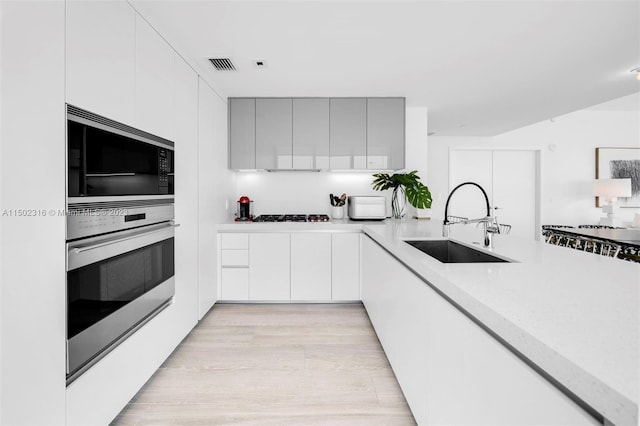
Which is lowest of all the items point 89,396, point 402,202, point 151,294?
point 89,396

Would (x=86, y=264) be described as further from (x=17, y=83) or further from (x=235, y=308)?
(x=235, y=308)

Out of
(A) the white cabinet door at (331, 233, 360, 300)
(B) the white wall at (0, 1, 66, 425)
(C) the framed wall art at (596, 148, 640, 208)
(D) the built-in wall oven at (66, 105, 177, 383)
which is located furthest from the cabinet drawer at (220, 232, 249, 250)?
(C) the framed wall art at (596, 148, 640, 208)

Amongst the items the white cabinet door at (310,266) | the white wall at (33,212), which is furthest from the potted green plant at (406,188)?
the white wall at (33,212)

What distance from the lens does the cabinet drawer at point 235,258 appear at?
3.40 meters

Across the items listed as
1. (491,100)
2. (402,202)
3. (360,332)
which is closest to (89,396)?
(360,332)

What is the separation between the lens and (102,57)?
157 centimetres

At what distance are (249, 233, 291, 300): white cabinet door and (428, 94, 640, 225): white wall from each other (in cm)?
390

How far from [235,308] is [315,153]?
71.7 inches

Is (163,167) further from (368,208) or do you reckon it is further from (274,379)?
(368,208)

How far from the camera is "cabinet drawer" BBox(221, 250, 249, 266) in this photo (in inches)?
134

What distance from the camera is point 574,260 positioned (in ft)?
4.58

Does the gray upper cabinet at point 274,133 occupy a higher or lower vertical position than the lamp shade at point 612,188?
higher

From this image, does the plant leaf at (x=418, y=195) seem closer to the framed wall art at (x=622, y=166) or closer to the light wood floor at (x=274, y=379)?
the light wood floor at (x=274, y=379)

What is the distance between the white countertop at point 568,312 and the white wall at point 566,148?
204 inches
